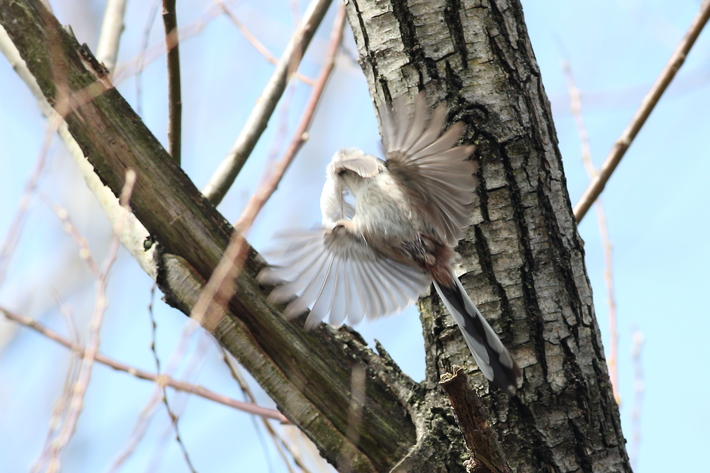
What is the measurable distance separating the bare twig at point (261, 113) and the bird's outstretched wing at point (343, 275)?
0.35 metres

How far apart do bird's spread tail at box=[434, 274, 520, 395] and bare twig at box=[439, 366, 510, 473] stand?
237mm

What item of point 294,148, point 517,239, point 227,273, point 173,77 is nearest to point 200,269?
point 227,273

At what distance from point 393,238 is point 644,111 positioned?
34.8 inches

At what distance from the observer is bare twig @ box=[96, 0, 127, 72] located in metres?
2.23

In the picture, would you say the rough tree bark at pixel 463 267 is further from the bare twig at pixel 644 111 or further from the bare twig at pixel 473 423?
the bare twig at pixel 644 111

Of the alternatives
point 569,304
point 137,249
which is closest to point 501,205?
point 569,304

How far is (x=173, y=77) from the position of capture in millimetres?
1899

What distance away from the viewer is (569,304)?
158 centimetres

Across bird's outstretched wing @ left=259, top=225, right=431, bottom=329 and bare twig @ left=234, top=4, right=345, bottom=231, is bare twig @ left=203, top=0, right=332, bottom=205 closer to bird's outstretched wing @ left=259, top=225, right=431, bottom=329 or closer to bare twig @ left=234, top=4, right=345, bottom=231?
bare twig @ left=234, top=4, right=345, bottom=231

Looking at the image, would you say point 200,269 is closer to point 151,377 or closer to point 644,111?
point 151,377

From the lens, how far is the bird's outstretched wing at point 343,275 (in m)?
1.80

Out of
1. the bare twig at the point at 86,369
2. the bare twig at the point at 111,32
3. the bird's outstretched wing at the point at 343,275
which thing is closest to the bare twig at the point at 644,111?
the bird's outstretched wing at the point at 343,275

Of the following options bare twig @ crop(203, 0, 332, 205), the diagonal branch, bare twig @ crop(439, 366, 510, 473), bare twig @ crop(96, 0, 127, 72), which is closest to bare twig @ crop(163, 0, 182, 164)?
bare twig @ crop(203, 0, 332, 205)

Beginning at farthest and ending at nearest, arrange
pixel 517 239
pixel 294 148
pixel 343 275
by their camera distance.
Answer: pixel 343 275
pixel 294 148
pixel 517 239
